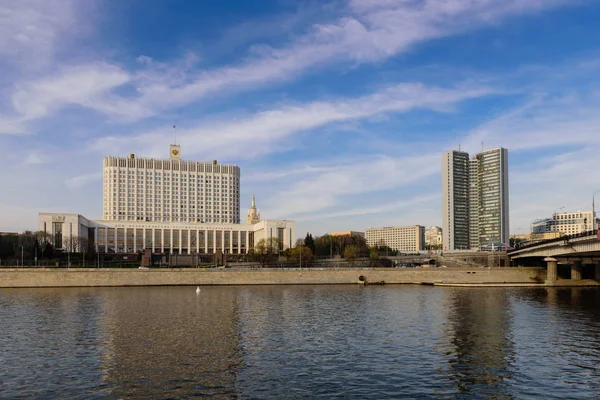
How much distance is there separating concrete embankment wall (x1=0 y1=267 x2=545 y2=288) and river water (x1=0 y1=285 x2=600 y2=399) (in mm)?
41566

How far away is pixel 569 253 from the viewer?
104 meters

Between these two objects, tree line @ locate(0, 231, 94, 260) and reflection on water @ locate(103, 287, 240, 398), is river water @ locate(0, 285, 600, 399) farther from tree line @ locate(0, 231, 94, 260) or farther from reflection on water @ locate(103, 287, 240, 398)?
tree line @ locate(0, 231, 94, 260)

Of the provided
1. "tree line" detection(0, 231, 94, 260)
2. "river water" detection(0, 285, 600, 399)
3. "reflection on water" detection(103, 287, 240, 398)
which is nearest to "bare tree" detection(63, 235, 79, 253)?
"tree line" detection(0, 231, 94, 260)

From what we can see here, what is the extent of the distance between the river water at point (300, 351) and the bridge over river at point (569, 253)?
21.8 metres

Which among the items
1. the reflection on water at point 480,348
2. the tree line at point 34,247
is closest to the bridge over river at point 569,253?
the reflection on water at point 480,348

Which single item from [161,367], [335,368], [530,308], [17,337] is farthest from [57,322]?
[530,308]

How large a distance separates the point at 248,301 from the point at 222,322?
2422cm

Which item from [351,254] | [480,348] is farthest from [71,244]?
[480,348]

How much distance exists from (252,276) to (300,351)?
3214 inches

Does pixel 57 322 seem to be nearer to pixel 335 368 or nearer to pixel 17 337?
pixel 17 337

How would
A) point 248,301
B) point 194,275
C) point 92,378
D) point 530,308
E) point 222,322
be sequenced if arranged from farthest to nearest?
point 194,275
point 248,301
point 530,308
point 222,322
point 92,378

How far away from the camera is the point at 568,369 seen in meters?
36.0

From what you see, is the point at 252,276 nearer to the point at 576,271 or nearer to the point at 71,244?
the point at 576,271

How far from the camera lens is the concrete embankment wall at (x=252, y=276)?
114 metres
